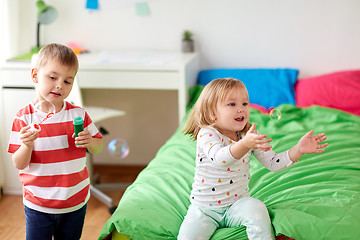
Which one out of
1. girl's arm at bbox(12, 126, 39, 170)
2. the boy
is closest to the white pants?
the boy

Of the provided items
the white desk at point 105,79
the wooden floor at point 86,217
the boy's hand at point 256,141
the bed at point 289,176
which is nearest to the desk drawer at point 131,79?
the white desk at point 105,79

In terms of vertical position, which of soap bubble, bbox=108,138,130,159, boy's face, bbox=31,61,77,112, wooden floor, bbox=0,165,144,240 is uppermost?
boy's face, bbox=31,61,77,112

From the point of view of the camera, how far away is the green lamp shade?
3189 mm

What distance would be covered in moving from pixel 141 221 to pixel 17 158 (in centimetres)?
49

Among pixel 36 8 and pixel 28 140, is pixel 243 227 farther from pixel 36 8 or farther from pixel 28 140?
pixel 36 8

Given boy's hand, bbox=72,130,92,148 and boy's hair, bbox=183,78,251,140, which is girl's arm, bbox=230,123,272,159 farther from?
boy's hand, bbox=72,130,92,148

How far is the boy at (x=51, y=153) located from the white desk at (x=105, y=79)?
4.16ft

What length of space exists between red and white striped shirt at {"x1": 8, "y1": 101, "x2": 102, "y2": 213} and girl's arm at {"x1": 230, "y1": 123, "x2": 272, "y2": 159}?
55 centimetres

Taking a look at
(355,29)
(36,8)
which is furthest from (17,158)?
(355,29)

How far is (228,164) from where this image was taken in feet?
5.04

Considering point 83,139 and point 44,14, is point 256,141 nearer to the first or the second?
point 83,139

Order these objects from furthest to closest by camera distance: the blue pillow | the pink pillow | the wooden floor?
the blue pillow, the pink pillow, the wooden floor

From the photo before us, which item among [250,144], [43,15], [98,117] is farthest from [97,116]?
[250,144]

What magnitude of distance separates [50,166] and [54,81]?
11.2 inches
